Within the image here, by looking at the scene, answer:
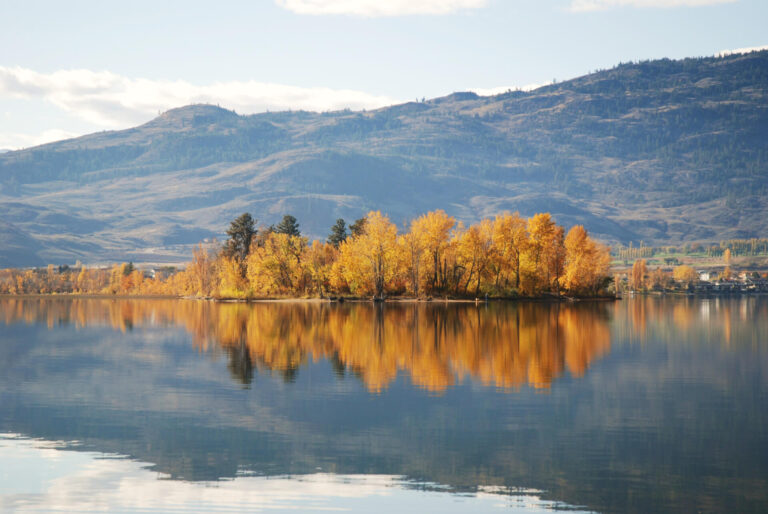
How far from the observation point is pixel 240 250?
13000 cm

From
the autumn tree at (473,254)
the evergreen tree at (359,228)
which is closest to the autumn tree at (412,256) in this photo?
the autumn tree at (473,254)

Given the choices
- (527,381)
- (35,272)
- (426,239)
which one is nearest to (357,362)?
(527,381)

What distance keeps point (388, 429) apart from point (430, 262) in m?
83.7

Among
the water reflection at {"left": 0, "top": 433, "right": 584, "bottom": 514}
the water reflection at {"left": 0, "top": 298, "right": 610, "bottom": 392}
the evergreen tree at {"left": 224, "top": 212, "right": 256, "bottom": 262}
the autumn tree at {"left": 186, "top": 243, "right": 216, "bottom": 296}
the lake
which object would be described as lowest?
the water reflection at {"left": 0, "top": 433, "right": 584, "bottom": 514}

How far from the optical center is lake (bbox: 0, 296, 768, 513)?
1538 centimetres

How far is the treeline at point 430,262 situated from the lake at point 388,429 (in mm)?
62031

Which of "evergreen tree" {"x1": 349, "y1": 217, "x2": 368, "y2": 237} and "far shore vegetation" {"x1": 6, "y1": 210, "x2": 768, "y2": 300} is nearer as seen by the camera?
"far shore vegetation" {"x1": 6, "y1": 210, "x2": 768, "y2": 300}

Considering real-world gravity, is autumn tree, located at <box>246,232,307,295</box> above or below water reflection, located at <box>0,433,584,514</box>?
above

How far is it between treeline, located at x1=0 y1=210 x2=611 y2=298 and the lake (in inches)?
2442

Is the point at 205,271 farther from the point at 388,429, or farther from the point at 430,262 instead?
the point at 388,429

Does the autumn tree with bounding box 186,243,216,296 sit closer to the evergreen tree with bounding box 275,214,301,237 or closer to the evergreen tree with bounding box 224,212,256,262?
the evergreen tree with bounding box 224,212,256,262

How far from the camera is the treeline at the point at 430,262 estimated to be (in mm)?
102438

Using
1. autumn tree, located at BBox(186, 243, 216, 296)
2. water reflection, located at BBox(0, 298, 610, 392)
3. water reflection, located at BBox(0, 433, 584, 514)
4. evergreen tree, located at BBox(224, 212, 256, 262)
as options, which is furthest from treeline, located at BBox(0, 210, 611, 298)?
water reflection, located at BBox(0, 433, 584, 514)

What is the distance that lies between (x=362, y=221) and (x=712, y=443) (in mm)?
100092
